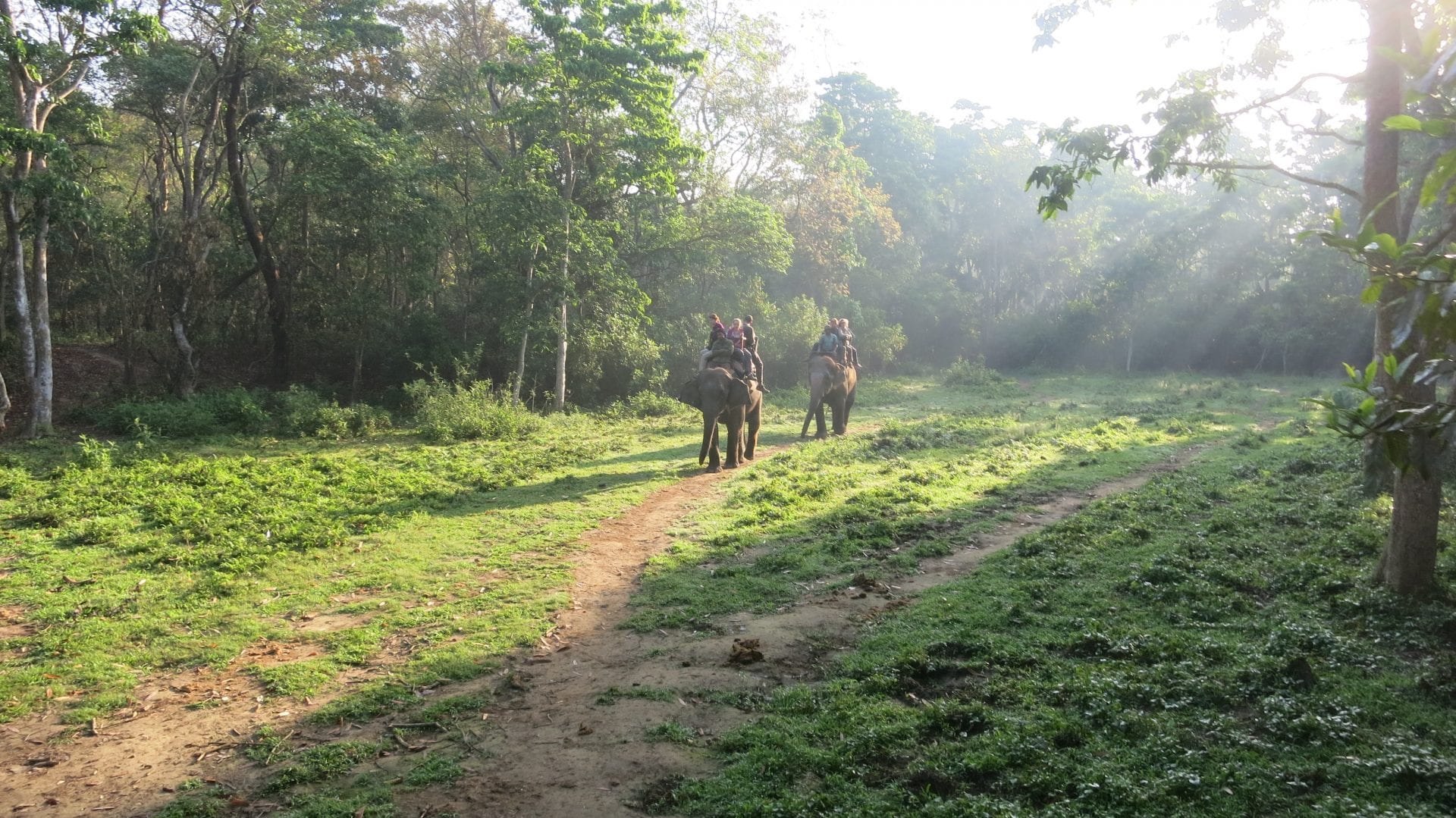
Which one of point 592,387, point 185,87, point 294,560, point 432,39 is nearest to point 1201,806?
point 294,560

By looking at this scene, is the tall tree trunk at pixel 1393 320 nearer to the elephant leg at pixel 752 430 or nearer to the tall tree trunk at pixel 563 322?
the elephant leg at pixel 752 430

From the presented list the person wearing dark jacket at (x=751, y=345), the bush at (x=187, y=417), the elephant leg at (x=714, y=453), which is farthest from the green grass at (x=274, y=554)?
the person wearing dark jacket at (x=751, y=345)

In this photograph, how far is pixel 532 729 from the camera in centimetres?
549

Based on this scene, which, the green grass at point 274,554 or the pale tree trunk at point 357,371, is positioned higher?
the pale tree trunk at point 357,371

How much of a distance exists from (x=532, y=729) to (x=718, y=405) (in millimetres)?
9189

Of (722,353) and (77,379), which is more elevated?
(722,353)

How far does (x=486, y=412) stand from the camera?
17.1 metres

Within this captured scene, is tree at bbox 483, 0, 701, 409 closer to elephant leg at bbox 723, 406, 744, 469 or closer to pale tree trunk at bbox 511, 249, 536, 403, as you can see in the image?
pale tree trunk at bbox 511, 249, 536, 403

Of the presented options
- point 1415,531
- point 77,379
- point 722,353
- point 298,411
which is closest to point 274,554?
point 722,353

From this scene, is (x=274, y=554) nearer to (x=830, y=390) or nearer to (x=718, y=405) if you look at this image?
(x=718, y=405)

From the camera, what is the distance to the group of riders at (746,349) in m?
15.2

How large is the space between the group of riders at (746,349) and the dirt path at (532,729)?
773 cm

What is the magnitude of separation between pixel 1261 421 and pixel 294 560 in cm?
2174

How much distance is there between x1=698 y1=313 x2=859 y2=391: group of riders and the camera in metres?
15.2
